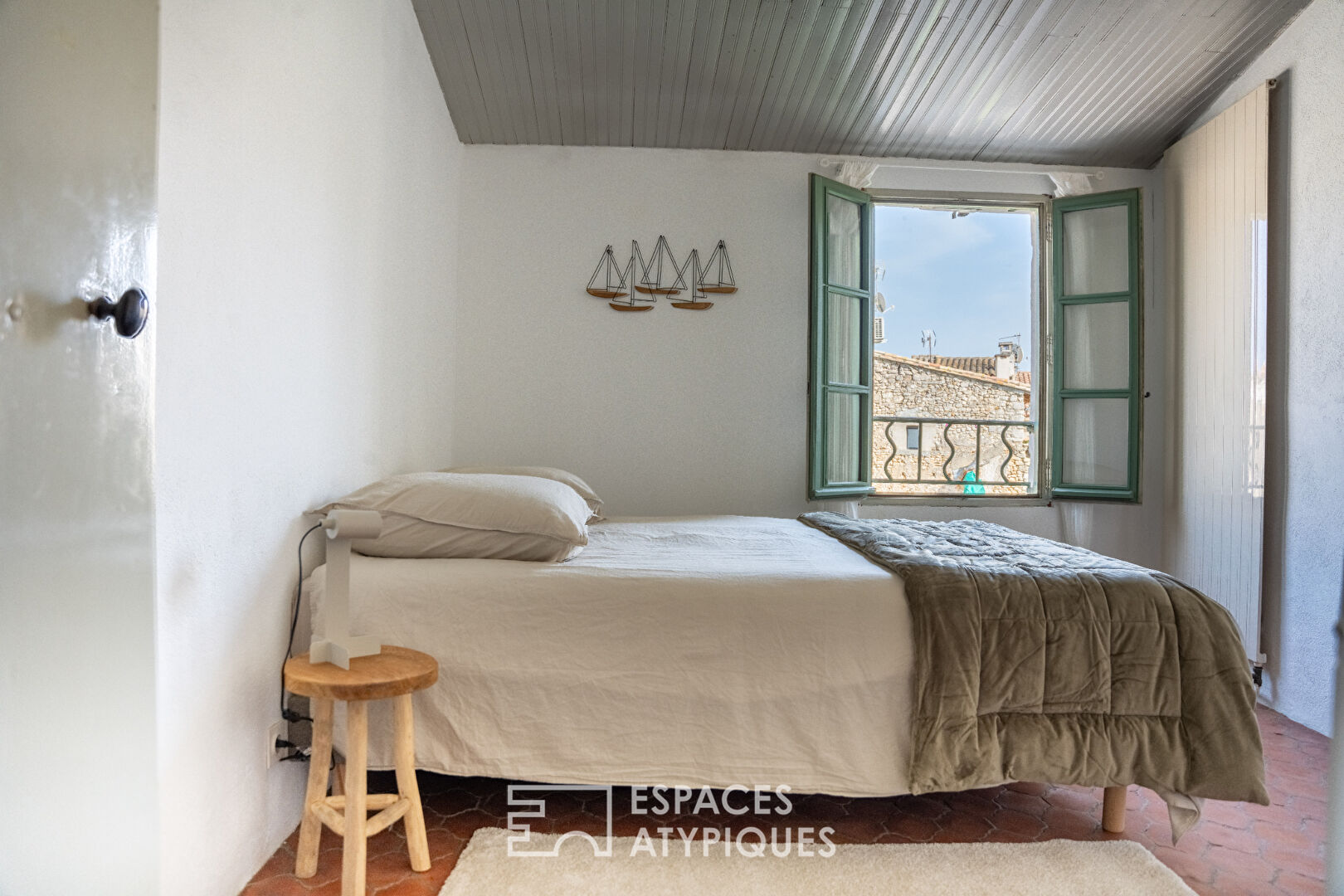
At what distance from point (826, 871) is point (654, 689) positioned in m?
0.57

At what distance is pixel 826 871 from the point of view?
6.31 ft

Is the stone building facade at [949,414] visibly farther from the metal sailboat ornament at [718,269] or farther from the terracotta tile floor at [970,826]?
the terracotta tile floor at [970,826]

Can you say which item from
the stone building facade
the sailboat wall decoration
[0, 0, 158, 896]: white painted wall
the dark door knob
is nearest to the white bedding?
[0, 0, 158, 896]: white painted wall

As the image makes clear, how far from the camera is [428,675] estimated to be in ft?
5.86

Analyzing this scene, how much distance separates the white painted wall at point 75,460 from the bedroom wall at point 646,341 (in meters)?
3.17

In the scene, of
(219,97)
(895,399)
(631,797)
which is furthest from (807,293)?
(895,399)

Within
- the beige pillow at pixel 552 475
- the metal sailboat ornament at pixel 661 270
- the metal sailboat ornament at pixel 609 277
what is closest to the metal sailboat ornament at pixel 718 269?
the metal sailboat ornament at pixel 661 270

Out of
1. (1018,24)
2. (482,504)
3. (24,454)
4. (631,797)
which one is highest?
(1018,24)

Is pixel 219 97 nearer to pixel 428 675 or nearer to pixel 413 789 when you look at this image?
pixel 428 675

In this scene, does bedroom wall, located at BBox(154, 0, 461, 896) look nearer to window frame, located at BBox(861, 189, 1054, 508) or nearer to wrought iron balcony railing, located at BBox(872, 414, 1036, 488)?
window frame, located at BBox(861, 189, 1054, 508)

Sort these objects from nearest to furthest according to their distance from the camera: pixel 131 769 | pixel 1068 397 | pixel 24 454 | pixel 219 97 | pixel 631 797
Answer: pixel 24 454, pixel 131 769, pixel 219 97, pixel 631 797, pixel 1068 397

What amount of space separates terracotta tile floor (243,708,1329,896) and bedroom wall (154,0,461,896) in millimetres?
282

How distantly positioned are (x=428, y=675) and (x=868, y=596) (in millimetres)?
1080

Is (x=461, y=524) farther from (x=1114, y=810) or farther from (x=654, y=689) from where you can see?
(x=1114, y=810)
